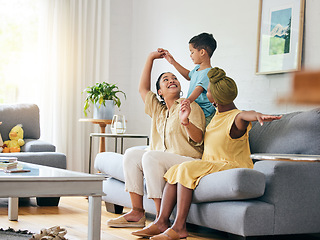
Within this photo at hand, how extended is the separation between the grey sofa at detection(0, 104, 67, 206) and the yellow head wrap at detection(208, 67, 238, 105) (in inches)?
65.1

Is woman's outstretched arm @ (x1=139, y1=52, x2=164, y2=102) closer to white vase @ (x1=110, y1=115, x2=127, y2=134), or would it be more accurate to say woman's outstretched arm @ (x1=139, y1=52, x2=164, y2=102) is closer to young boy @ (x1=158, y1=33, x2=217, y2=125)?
young boy @ (x1=158, y1=33, x2=217, y2=125)

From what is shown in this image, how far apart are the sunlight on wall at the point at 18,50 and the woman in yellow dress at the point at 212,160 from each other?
9.54 ft

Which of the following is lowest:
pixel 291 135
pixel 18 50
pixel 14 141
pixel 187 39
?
pixel 14 141

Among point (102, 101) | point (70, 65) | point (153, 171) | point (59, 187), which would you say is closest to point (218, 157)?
point (153, 171)

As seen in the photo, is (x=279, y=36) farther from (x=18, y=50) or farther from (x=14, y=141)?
(x=18, y=50)

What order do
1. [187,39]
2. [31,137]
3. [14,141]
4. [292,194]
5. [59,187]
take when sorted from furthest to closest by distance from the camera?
[187,39], [31,137], [14,141], [292,194], [59,187]

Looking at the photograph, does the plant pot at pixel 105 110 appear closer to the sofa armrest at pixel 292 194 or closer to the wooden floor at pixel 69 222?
the wooden floor at pixel 69 222

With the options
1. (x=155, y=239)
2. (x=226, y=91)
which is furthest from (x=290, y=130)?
(x=155, y=239)

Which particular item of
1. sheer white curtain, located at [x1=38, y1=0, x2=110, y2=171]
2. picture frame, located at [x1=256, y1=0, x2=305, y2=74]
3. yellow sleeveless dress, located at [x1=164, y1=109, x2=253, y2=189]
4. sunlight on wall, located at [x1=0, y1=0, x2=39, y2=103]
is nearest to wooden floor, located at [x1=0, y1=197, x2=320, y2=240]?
yellow sleeveless dress, located at [x1=164, y1=109, x2=253, y2=189]

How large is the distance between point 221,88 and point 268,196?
65cm

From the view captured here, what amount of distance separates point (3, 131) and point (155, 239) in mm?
2352

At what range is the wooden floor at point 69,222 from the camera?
2.69m

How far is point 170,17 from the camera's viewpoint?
493 centimetres

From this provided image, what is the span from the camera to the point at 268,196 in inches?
91.8
